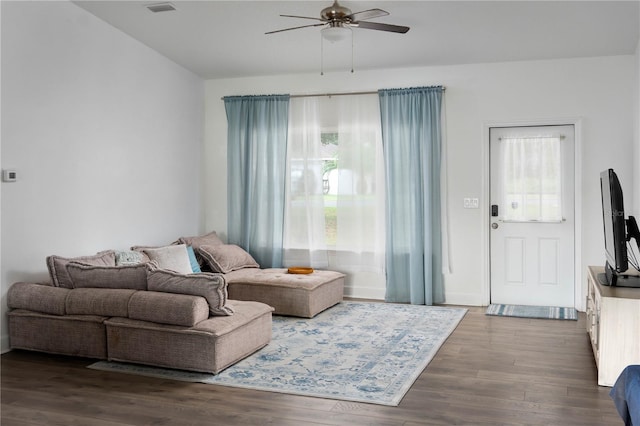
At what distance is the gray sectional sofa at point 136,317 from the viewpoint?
3973mm

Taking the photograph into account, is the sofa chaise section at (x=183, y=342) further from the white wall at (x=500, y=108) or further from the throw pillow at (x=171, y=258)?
the white wall at (x=500, y=108)

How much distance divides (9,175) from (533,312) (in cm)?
499

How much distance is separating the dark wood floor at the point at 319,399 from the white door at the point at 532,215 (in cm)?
196

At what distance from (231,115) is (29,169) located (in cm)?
306

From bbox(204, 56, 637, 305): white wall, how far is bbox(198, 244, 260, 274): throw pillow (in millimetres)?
1409

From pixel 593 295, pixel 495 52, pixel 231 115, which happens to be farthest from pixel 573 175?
pixel 231 115

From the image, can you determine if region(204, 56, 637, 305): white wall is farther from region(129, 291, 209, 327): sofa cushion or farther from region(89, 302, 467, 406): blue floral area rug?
region(129, 291, 209, 327): sofa cushion

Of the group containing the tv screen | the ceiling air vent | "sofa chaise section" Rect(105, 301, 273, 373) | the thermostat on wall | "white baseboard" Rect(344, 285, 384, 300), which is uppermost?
the ceiling air vent

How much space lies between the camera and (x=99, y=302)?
425 cm

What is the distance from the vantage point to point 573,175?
20.6ft

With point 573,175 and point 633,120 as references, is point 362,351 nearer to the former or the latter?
point 573,175

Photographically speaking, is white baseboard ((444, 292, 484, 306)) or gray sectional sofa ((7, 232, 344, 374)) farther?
white baseboard ((444, 292, 484, 306))

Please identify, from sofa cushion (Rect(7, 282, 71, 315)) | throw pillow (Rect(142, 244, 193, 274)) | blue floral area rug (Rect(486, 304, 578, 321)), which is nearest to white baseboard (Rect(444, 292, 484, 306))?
blue floral area rug (Rect(486, 304, 578, 321))

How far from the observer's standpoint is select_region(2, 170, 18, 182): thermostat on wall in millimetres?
4379
